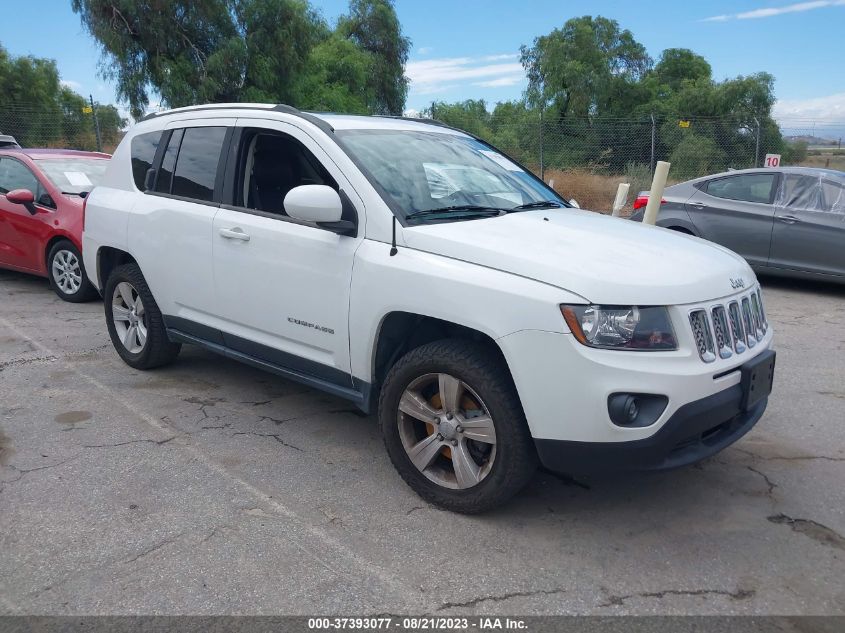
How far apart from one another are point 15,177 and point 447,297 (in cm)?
700

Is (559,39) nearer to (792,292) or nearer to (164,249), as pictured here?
(792,292)

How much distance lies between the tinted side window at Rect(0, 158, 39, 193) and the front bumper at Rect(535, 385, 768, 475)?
710 cm

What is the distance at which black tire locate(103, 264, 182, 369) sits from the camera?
522cm

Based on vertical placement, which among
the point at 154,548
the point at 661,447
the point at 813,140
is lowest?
the point at 154,548

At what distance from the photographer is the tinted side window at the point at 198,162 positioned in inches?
185

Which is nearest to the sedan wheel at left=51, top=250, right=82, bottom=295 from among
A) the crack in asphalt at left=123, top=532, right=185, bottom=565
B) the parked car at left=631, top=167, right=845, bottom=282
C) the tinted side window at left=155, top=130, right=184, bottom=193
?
the tinted side window at left=155, top=130, right=184, bottom=193

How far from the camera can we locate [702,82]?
36781mm

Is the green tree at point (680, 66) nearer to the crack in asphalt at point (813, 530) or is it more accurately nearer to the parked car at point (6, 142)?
the parked car at point (6, 142)

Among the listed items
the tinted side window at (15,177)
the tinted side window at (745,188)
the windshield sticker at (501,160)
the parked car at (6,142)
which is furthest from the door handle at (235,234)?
the parked car at (6,142)

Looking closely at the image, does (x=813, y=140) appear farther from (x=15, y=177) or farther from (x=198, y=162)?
(x=198, y=162)

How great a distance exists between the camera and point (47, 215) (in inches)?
310

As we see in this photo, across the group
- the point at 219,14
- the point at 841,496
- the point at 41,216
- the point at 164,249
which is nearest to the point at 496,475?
the point at 841,496

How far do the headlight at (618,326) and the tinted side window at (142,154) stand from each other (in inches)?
138

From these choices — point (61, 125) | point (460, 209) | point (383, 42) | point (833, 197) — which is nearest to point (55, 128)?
point (61, 125)
